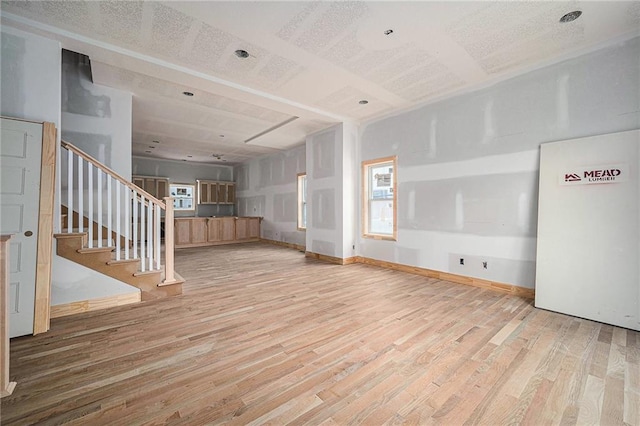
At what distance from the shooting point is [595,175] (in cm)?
285

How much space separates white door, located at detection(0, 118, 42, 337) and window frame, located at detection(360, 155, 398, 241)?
473 cm

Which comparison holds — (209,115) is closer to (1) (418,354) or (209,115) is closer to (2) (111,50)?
(2) (111,50)

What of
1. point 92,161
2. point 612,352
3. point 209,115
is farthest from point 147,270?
point 612,352

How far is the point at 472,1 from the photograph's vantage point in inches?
90.4

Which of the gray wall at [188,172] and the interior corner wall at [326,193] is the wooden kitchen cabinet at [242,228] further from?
the interior corner wall at [326,193]

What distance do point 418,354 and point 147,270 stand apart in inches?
131

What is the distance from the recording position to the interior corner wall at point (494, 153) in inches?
116

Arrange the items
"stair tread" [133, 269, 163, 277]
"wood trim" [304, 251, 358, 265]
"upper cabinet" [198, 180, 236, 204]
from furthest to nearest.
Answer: "upper cabinet" [198, 180, 236, 204] < "wood trim" [304, 251, 358, 265] < "stair tread" [133, 269, 163, 277]

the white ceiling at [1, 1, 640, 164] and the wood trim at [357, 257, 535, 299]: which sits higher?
the white ceiling at [1, 1, 640, 164]

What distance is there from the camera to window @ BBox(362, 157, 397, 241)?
513cm

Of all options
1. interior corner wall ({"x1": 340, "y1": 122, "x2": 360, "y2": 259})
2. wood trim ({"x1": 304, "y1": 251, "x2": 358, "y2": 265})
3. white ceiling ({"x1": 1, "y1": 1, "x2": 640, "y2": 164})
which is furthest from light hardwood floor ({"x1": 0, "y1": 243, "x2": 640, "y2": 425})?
white ceiling ({"x1": 1, "y1": 1, "x2": 640, "y2": 164})

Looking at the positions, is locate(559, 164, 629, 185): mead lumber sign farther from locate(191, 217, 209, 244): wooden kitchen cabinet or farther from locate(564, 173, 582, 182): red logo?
locate(191, 217, 209, 244): wooden kitchen cabinet

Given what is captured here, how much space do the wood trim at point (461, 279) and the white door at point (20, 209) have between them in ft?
15.7

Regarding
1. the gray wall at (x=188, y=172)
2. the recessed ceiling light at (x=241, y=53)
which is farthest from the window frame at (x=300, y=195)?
the recessed ceiling light at (x=241, y=53)
